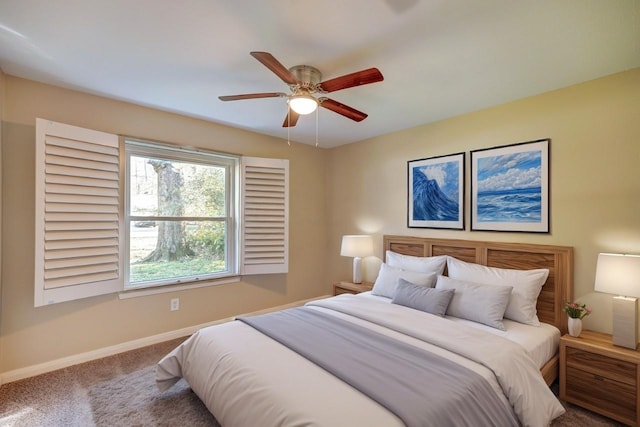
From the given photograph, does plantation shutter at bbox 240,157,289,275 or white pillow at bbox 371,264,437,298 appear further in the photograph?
plantation shutter at bbox 240,157,289,275

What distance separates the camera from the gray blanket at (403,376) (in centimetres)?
131

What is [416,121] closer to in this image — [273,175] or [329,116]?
[329,116]

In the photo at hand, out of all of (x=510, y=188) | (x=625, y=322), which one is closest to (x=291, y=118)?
(x=510, y=188)

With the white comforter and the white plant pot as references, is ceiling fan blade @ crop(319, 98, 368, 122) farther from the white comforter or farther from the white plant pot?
the white plant pot

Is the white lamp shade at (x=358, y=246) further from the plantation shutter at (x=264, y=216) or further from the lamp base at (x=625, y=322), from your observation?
the lamp base at (x=625, y=322)

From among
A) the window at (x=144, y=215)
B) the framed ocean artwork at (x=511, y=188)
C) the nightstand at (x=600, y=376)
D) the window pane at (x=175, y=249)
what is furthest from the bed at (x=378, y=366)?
the window pane at (x=175, y=249)

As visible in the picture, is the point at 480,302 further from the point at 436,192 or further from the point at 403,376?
the point at 436,192

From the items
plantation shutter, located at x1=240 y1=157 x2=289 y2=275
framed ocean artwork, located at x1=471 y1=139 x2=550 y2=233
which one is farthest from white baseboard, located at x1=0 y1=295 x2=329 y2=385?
framed ocean artwork, located at x1=471 y1=139 x2=550 y2=233

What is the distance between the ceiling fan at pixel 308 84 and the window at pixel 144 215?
1508mm

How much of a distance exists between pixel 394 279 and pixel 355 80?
1.99 meters

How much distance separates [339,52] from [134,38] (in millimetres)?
1325

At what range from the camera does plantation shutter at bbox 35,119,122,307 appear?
7.75 ft

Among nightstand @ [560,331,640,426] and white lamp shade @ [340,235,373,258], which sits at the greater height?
white lamp shade @ [340,235,373,258]

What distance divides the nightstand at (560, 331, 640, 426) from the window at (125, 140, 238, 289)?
336cm
